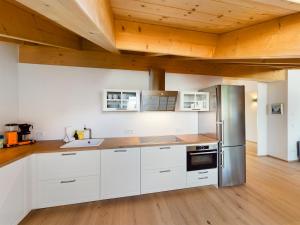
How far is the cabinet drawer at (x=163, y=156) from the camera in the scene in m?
2.80

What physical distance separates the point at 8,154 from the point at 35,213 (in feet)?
3.21

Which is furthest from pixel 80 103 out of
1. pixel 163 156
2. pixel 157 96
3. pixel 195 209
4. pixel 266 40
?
Answer: pixel 266 40

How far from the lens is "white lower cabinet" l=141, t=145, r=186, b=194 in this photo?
279 centimetres

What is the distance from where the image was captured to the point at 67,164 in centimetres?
246

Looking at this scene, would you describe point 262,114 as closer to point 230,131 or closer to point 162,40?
point 230,131

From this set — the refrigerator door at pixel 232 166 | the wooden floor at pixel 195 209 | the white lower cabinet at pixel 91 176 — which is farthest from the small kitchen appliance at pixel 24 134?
the refrigerator door at pixel 232 166

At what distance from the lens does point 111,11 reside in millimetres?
1858

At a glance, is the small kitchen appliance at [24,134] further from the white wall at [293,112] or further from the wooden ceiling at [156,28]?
the white wall at [293,112]

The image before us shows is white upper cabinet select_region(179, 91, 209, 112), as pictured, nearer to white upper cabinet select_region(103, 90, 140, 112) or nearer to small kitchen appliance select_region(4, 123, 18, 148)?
white upper cabinet select_region(103, 90, 140, 112)

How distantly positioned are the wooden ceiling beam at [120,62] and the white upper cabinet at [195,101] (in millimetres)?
638

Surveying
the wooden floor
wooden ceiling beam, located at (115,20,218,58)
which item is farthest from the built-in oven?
wooden ceiling beam, located at (115,20,218,58)

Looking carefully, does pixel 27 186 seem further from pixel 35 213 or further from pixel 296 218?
pixel 296 218

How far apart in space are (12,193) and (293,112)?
6212 mm

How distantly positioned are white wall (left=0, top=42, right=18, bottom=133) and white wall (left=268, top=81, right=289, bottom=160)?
245 inches
